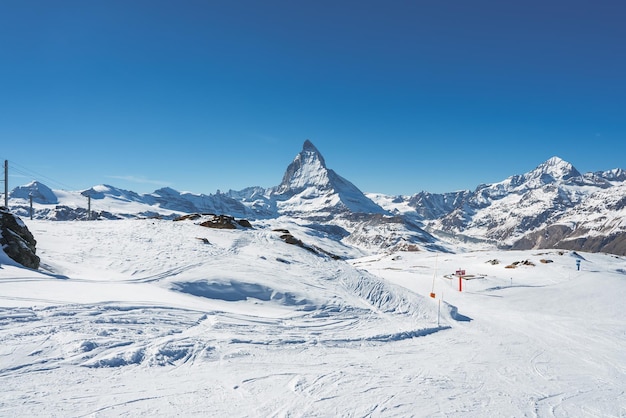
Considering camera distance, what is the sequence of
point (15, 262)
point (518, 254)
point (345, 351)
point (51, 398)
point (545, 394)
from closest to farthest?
point (51, 398) < point (545, 394) < point (345, 351) < point (15, 262) < point (518, 254)

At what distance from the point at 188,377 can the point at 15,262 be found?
15.2m

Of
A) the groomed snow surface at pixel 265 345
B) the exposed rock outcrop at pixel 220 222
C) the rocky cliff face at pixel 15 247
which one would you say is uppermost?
the exposed rock outcrop at pixel 220 222

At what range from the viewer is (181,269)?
2286 cm

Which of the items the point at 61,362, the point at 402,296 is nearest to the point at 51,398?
the point at 61,362

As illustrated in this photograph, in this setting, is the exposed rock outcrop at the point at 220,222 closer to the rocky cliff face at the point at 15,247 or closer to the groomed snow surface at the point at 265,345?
the groomed snow surface at the point at 265,345

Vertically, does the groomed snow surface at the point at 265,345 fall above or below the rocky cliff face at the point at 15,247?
below

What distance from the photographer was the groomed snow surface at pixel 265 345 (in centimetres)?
855

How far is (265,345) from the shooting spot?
1278cm

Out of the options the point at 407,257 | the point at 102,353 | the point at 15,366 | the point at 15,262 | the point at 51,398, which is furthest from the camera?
the point at 407,257

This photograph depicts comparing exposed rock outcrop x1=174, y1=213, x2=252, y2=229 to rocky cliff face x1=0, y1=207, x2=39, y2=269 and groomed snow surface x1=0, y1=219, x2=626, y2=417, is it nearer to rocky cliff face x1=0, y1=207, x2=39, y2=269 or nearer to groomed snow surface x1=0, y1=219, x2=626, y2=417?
groomed snow surface x1=0, y1=219, x2=626, y2=417

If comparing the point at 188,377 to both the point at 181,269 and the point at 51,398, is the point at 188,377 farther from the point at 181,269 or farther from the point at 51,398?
the point at 181,269

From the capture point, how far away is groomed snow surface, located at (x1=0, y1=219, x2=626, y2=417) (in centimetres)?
855

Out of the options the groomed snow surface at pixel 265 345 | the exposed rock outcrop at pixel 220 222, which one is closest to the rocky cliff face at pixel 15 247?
the groomed snow surface at pixel 265 345

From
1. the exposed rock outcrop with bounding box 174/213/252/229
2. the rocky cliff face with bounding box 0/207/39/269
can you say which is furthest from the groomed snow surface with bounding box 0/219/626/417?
the exposed rock outcrop with bounding box 174/213/252/229
